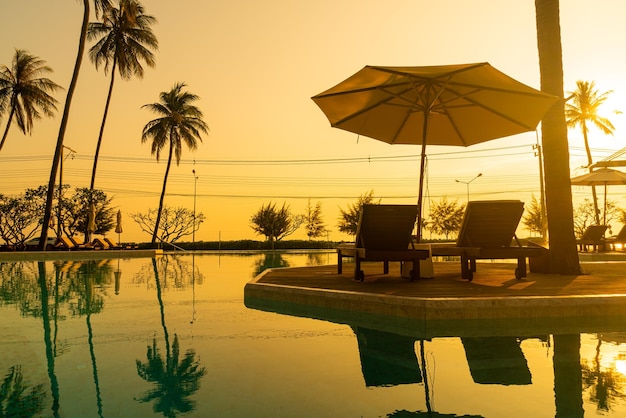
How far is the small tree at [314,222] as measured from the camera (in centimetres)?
4417

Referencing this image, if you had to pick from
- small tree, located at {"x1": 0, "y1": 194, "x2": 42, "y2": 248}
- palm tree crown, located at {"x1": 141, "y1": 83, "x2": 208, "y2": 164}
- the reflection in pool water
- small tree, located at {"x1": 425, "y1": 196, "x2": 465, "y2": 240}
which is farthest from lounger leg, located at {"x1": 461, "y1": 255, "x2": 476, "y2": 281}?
small tree, located at {"x1": 425, "y1": 196, "x2": 465, "y2": 240}

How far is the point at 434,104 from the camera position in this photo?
934cm

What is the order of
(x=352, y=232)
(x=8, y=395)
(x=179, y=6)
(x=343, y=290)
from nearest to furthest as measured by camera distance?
(x=8, y=395), (x=343, y=290), (x=179, y=6), (x=352, y=232)

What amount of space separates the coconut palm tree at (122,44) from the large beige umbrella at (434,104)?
2357 cm

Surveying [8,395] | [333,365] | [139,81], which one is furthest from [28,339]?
[139,81]

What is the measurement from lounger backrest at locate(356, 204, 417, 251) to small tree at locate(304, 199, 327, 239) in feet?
120

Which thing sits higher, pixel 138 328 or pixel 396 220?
pixel 396 220

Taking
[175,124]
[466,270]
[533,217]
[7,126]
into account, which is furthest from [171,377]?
[533,217]

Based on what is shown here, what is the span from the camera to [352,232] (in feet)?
135

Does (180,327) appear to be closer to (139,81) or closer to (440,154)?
(139,81)

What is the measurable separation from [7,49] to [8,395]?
3406 cm

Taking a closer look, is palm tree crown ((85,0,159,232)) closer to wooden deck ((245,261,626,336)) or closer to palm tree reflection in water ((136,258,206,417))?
wooden deck ((245,261,626,336))

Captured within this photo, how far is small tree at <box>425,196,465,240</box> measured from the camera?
156 ft

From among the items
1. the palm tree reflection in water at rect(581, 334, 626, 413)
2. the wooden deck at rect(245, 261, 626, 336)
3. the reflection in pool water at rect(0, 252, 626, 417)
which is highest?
the wooden deck at rect(245, 261, 626, 336)
